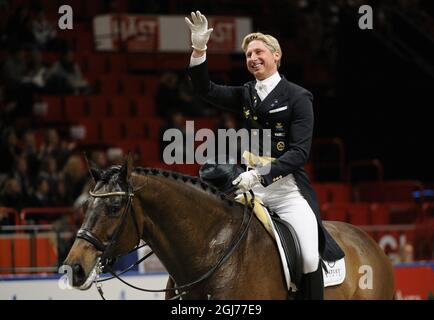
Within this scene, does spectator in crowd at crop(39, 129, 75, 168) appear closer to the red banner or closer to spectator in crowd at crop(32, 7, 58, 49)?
spectator in crowd at crop(32, 7, 58, 49)

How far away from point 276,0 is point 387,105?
3990 millimetres

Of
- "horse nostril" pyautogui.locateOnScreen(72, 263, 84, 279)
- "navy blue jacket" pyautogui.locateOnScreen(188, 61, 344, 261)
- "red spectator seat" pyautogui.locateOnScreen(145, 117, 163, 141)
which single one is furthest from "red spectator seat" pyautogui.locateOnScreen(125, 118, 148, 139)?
"horse nostril" pyautogui.locateOnScreen(72, 263, 84, 279)

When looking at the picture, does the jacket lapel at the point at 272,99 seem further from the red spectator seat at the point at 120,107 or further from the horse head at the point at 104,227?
the red spectator seat at the point at 120,107

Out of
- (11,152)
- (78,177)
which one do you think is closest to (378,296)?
(78,177)

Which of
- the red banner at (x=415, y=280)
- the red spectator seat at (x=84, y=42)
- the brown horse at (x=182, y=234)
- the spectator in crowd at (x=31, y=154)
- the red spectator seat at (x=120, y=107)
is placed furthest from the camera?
the red spectator seat at (x=84, y=42)

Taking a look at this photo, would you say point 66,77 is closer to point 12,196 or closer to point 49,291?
point 12,196

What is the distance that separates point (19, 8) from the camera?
14695mm

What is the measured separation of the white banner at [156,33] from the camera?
15.6 m

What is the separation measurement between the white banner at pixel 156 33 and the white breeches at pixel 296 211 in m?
9.97

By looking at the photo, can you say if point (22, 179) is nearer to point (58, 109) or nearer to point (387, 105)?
point (58, 109)

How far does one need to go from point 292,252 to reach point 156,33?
34.9 feet

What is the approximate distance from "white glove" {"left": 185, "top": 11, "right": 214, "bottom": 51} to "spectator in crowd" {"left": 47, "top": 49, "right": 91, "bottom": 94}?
342 inches

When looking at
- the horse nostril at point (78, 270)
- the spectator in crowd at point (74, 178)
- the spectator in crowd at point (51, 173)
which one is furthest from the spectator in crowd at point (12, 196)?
the horse nostril at point (78, 270)

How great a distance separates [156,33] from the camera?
15.8 m
